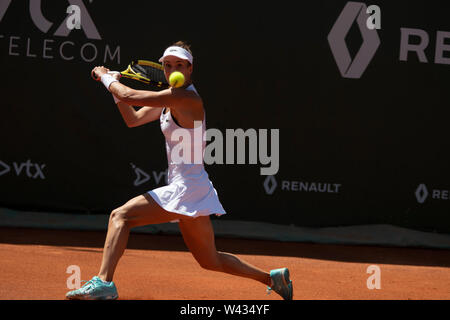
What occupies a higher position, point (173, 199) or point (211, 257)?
point (173, 199)

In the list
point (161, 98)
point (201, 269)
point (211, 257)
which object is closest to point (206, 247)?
point (211, 257)

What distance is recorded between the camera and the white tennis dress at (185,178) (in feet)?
12.2

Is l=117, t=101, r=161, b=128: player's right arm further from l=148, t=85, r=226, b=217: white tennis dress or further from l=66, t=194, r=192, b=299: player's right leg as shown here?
l=66, t=194, r=192, b=299: player's right leg

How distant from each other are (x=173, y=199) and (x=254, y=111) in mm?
3816

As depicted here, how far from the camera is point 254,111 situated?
293 inches

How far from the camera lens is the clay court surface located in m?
4.54

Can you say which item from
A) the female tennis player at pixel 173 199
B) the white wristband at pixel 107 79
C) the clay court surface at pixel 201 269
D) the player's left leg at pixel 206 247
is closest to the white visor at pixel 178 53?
the female tennis player at pixel 173 199

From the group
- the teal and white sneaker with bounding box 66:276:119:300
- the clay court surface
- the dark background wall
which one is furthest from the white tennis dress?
the dark background wall

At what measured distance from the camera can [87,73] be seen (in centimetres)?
734

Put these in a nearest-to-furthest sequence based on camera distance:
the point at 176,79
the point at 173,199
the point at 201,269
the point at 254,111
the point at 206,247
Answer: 1. the point at 176,79
2. the point at 173,199
3. the point at 206,247
4. the point at 201,269
5. the point at 254,111

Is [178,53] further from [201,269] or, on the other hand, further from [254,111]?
[254,111]

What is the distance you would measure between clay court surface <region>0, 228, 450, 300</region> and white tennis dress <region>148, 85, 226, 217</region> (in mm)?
770

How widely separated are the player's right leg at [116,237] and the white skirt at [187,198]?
4 centimetres

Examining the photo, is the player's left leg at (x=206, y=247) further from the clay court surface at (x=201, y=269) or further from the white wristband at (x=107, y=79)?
the white wristband at (x=107, y=79)
